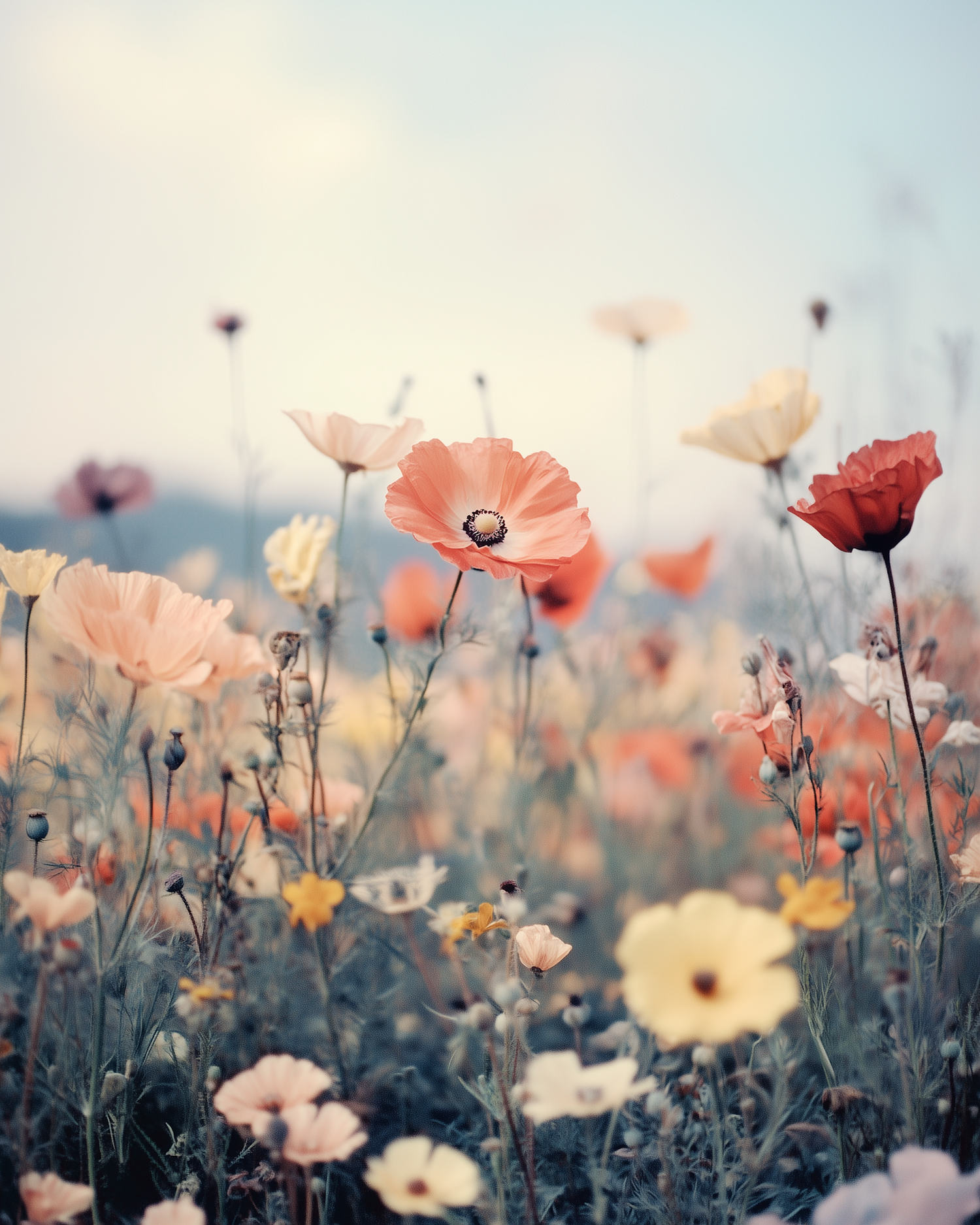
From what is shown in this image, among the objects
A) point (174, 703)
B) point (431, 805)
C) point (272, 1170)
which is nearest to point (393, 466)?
point (174, 703)

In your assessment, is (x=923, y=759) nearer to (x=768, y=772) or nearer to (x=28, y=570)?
(x=768, y=772)

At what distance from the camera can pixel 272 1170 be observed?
61 cm

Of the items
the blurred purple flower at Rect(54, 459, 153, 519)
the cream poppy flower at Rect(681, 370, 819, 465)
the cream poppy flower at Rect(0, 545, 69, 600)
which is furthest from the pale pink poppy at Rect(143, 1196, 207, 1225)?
the blurred purple flower at Rect(54, 459, 153, 519)

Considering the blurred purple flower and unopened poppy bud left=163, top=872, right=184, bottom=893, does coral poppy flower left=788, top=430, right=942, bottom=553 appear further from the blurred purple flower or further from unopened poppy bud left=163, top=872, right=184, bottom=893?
the blurred purple flower

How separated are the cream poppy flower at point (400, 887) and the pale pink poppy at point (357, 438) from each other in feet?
1.26

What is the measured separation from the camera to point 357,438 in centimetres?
73

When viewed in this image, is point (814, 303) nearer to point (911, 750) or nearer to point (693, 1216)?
point (911, 750)

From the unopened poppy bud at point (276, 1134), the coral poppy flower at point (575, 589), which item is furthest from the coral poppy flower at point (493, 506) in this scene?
the coral poppy flower at point (575, 589)

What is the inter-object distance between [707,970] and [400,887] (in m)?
0.50

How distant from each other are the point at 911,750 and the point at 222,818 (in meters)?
0.74

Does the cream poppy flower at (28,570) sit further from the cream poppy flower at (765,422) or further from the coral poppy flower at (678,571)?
the coral poppy flower at (678,571)

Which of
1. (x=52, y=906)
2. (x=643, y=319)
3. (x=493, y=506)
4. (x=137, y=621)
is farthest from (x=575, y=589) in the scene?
(x=52, y=906)

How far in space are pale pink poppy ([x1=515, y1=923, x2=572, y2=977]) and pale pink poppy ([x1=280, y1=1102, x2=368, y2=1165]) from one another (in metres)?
0.15

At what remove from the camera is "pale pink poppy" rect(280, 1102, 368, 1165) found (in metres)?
0.51
